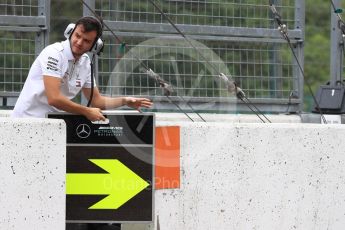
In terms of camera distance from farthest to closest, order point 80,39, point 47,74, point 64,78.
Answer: point 64,78 < point 80,39 < point 47,74

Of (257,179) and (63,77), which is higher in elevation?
(63,77)

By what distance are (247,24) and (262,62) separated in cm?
44

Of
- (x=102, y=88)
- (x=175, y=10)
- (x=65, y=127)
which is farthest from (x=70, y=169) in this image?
(x=175, y=10)

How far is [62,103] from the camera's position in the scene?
7.20 meters

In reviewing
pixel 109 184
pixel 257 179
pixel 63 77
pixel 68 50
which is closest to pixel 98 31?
pixel 68 50

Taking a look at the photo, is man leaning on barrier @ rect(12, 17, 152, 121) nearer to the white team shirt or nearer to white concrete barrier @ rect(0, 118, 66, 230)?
the white team shirt

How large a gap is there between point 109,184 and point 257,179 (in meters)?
1.27

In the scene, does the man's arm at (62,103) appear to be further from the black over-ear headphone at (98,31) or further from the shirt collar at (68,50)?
the black over-ear headphone at (98,31)

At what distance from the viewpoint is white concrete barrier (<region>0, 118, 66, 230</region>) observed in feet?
23.2

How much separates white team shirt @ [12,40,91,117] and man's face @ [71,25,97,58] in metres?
0.05

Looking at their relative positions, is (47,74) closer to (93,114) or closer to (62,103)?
(62,103)

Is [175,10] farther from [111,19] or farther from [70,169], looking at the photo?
[70,169]

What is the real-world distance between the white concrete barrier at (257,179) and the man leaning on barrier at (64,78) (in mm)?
542

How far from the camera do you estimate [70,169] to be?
728 cm
